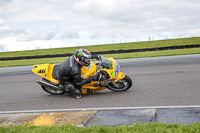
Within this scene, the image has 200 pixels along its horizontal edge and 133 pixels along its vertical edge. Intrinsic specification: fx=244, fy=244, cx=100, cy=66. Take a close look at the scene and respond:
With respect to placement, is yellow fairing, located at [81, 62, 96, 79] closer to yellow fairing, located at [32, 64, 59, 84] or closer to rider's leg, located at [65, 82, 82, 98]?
rider's leg, located at [65, 82, 82, 98]

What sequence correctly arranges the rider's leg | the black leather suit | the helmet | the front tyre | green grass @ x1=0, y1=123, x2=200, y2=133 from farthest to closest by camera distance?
the front tyre < the rider's leg < the black leather suit < the helmet < green grass @ x1=0, y1=123, x2=200, y2=133

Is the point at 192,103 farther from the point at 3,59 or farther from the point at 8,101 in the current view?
the point at 3,59

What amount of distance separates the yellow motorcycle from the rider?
0.53ft

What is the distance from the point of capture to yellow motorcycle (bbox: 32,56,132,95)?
24.5 feet

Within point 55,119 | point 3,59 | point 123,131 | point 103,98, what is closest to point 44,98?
point 103,98

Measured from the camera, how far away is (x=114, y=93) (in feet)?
25.3

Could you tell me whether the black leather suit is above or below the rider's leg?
above

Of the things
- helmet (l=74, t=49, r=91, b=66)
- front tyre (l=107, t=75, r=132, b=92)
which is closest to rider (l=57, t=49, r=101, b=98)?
helmet (l=74, t=49, r=91, b=66)

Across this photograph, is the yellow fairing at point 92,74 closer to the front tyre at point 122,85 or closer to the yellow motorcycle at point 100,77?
the yellow motorcycle at point 100,77

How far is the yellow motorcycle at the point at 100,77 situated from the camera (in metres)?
7.48

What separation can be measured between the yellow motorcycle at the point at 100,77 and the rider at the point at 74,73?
16 cm

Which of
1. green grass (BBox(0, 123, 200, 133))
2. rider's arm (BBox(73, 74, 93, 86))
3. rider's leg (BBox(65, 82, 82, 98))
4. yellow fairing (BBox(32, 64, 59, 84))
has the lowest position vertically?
green grass (BBox(0, 123, 200, 133))

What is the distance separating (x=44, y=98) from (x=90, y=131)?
3.93 m

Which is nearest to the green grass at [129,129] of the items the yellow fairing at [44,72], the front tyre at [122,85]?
Result: the yellow fairing at [44,72]
